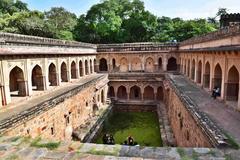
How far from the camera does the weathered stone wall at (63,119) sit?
1006 centimetres

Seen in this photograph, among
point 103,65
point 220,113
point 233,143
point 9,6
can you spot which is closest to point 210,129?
point 233,143

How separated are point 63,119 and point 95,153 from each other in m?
8.99

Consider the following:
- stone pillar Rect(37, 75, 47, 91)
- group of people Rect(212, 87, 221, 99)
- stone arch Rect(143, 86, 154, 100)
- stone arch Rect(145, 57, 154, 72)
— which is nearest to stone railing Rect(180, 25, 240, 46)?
group of people Rect(212, 87, 221, 99)

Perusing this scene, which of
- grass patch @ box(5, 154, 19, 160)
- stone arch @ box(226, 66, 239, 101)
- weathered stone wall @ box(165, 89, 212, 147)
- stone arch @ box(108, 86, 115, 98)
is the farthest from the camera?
stone arch @ box(108, 86, 115, 98)

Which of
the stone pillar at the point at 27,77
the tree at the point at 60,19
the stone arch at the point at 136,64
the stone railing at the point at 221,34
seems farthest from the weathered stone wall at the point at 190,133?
the tree at the point at 60,19

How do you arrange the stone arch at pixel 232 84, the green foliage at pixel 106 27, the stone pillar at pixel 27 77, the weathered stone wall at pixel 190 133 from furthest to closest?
the green foliage at pixel 106 27 → the stone pillar at pixel 27 77 → the stone arch at pixel 232 84 → the weathered stone wall at pixel 190 133

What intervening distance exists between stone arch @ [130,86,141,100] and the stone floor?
66.1ft

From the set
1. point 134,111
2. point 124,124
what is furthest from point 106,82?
point 124,124

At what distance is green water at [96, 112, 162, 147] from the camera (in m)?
15.1

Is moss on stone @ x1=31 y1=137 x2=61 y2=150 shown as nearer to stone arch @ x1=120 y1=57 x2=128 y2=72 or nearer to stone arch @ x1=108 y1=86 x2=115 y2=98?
stone arch @ x1=108 y1=86 x2=115 y2=98

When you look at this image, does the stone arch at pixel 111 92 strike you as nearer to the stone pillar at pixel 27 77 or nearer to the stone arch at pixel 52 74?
the stone arch at pixel 52 74

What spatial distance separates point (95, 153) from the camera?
495cm

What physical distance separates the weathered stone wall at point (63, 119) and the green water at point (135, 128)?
6.42 ft

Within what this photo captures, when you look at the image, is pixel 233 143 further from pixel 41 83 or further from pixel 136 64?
pixel 136 64
